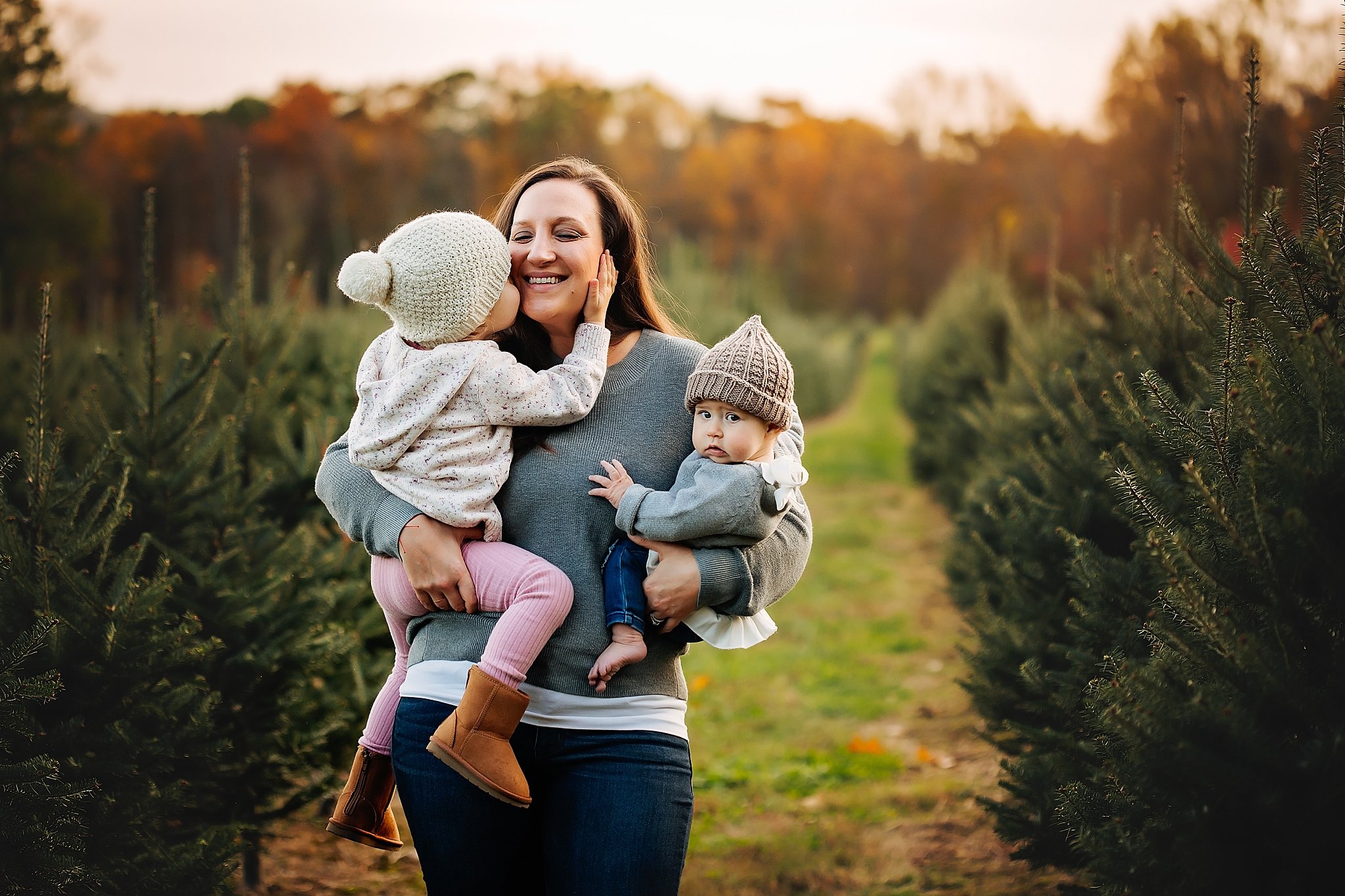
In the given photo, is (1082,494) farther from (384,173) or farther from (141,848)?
(384,173)

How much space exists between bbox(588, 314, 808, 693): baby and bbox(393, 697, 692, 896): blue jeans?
0.54 feet

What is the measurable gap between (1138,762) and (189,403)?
322 centimetres

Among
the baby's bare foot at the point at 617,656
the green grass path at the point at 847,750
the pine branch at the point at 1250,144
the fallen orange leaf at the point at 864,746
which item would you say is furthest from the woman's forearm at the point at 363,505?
the fallen orange leaf at the point at 864,746

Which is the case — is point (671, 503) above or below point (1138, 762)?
above

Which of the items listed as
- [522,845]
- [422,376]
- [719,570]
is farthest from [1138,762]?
[422,376]

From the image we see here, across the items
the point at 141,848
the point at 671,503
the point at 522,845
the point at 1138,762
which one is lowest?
the point at 141,848

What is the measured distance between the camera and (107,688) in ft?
9.18

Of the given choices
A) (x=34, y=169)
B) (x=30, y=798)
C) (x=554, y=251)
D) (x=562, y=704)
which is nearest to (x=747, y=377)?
(x=554, y=251)

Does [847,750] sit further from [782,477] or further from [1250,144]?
[1250,144]

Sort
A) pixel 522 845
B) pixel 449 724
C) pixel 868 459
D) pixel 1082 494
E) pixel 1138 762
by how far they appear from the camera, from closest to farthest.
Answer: pixel 1138 762
pixel 449 724
pixel 522 845
pixel 1082 494
pixel 868 459

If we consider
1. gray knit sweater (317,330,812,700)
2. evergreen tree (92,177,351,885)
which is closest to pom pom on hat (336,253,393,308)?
gray knit sweater (317,330,812,700)

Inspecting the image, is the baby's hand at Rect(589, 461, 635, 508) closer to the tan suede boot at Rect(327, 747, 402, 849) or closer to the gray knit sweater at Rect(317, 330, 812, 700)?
the gray knit sweater at Rect(317, 330, 812, 700)

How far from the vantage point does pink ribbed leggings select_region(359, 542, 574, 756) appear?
2.13 m

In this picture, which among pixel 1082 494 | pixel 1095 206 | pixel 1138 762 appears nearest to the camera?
pixel 1138 762
